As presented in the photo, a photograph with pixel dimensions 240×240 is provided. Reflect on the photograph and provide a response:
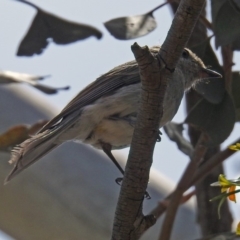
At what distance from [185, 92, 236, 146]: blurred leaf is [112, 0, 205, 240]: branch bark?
0.60 m

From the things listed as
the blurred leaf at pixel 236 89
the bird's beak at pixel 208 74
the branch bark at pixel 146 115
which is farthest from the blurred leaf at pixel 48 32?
the branch bark at pixel 146 115

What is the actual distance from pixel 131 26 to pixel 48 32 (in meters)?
0.36

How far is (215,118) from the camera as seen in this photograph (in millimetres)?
2455

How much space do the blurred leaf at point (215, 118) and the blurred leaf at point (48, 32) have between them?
1.60ft

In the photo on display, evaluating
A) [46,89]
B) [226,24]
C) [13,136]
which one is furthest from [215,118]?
[13,136]

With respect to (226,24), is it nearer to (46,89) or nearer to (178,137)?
(178,137)

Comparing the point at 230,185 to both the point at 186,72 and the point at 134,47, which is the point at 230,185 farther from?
the point at 186,72

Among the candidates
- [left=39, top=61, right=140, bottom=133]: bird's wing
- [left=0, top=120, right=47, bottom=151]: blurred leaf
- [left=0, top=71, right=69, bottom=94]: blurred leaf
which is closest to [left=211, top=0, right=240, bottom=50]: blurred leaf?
[left=39, top=61, right=140, bottom=133]: bird's wing

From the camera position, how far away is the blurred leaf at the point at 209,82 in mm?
2436

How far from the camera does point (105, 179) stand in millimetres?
2979

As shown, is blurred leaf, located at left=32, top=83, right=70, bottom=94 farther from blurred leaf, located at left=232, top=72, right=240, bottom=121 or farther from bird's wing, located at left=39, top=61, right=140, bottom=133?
blurred leaf, located at left=232, top=72, right=240, bottom=121

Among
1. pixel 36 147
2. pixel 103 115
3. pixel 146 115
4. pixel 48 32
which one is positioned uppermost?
pixel 48 32

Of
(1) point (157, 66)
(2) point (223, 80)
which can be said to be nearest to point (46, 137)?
(2) point (223, 80)

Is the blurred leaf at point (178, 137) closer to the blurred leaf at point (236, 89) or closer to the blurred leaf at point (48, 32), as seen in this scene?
the blurred leaf at point (236, 89)
